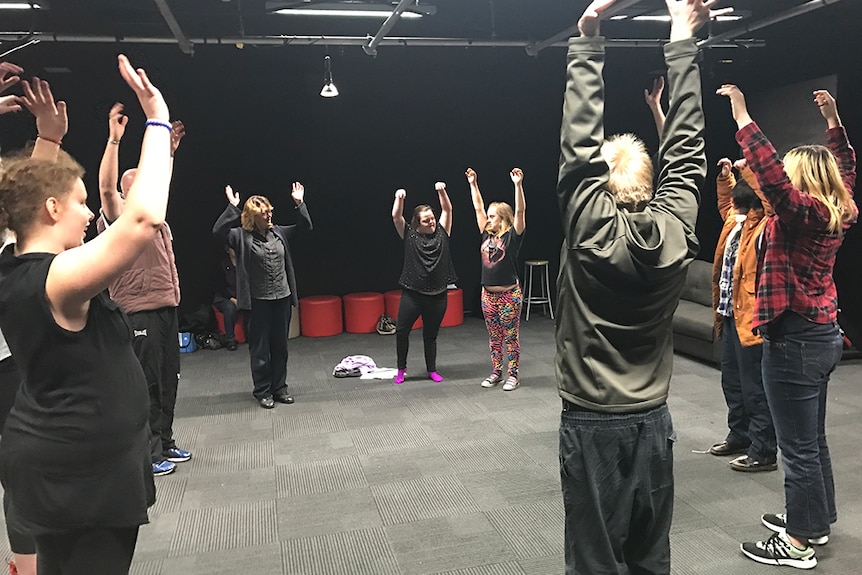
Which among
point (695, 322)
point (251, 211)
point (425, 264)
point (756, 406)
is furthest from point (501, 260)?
point (756, 406)

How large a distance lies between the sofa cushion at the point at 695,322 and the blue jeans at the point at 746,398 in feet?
6.02

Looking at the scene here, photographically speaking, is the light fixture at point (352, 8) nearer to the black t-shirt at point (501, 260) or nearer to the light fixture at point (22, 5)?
the light fixture at point (22, 5)

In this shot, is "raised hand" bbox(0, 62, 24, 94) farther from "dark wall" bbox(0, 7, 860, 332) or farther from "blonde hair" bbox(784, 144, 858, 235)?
"dark wall" bbox(0, 7, 860, 332)

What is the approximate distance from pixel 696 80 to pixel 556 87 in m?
6.88

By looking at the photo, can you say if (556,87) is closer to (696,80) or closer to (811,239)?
(811,239)

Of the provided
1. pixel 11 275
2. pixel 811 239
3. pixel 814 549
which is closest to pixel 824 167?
pixel 811 239

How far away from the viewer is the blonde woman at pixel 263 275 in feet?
14.3

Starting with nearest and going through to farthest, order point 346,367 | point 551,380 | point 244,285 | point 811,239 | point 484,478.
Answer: point 811,239 < point 484,478 < point 244,285 < point 551,380 < point 346,367

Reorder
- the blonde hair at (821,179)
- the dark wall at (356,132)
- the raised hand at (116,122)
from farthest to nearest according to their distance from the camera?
the dark wall at (356,132)
the blonde hair at (821,179)
the raised hand at (116,122)

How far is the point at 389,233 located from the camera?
310 inches

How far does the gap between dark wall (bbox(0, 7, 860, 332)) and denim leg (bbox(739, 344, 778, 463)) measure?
4842 mm

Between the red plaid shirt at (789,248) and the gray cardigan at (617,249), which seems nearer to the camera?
the gray cardigan at (617,249)

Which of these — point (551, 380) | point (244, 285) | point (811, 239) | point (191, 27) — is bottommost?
point (551, 380)

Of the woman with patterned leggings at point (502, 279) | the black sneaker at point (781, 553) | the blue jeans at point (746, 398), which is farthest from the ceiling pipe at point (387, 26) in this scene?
the black sneaker at point (781, 553)
